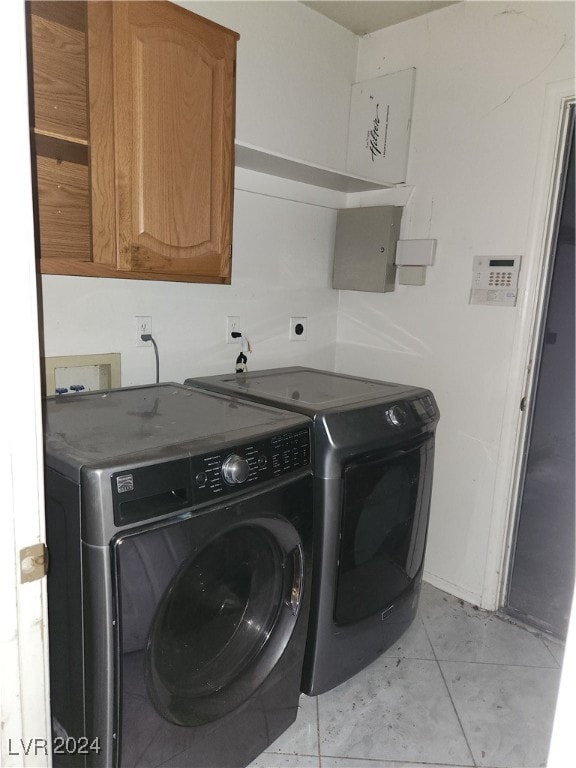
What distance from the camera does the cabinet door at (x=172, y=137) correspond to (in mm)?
1309

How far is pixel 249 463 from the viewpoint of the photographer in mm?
1228

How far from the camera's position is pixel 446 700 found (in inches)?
67.7

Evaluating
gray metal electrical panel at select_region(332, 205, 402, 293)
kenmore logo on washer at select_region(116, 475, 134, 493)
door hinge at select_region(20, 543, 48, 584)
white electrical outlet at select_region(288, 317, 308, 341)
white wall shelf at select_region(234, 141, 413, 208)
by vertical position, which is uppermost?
white wall shelf at select_region(234, 141, 413, 208)

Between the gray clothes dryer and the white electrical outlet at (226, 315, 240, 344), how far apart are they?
9.0 inches

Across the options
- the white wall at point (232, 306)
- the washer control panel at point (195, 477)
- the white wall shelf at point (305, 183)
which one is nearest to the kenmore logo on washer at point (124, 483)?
the washer control panel at point (195, 477)

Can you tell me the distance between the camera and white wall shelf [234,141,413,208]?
1877 millimetres

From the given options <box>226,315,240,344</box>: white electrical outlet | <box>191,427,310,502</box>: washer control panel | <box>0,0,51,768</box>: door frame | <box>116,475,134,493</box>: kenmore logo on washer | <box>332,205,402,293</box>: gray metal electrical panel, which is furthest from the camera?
<box>332,205,402,293</box>: gray metal electrical panel

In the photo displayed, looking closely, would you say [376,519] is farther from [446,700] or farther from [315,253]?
[315,253]

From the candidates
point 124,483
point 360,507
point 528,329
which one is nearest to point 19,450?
point 124,483

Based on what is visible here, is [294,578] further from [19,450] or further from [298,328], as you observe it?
[298,328]

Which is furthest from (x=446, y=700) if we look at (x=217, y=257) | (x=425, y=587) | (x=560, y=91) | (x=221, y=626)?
(x=560, y=91)

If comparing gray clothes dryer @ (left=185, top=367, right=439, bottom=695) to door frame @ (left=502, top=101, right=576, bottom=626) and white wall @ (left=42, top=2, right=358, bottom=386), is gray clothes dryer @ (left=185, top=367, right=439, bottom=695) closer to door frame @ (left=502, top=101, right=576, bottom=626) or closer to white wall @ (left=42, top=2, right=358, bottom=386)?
white wall @ (left=42, top=2, right=358, bottom=386)

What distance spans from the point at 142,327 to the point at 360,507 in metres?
0.98

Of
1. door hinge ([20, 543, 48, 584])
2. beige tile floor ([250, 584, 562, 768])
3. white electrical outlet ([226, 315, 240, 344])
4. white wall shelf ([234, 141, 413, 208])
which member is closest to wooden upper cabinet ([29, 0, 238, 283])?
white wall shelf ([234, 141, 413, 208])
